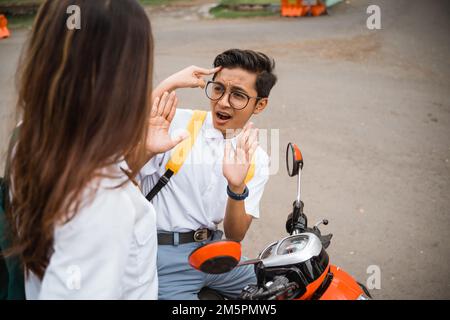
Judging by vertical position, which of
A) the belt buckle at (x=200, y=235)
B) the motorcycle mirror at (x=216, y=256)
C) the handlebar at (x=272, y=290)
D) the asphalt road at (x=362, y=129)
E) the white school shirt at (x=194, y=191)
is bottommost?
the asphalt road at (x=362, y=129)

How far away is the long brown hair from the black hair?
1191 millimetres

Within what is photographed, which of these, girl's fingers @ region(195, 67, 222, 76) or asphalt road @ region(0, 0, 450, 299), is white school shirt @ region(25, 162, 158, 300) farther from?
girl's fingers @ region(195, 67, 222, 76)

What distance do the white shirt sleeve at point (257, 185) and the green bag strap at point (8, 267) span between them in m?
1.11

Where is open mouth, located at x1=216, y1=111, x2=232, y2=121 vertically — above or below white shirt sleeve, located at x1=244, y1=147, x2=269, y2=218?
above

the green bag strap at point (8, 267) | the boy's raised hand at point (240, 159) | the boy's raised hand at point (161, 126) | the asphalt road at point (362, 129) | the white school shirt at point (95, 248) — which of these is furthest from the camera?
the asphalt road at point (362, 129)

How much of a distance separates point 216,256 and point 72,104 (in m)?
0.64

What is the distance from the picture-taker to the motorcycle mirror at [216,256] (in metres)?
1.34

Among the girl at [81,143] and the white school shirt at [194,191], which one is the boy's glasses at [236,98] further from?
the girl at [81,143]

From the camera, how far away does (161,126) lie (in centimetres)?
203

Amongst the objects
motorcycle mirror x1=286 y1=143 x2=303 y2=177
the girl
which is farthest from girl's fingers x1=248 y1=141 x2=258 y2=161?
the girl

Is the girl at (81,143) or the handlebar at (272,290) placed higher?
the girl at (81,143)

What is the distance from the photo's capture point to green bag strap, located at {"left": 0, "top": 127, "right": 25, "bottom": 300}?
1.27 metres

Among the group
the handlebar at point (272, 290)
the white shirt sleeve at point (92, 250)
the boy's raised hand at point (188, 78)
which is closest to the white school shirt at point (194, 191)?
the boy's raised hand at point (188, 78)

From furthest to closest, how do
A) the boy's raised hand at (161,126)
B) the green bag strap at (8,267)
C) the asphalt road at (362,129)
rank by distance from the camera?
the asphalt road at (362,129), the boy's raised hand at (161,126), the green bag strap at (8,267)
